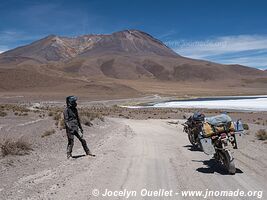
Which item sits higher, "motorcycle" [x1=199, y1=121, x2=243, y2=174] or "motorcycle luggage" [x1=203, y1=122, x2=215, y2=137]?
"motorcycle luggage" [x1=203, y1=122, x2=215, y2=137]

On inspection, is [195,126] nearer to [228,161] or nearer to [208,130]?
[208,130]

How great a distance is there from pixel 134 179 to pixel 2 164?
3626 mm

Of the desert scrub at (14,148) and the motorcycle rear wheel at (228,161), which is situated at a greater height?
the motorcycle rear wheel at (228,161)

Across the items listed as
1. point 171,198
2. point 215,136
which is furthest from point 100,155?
point 171,198

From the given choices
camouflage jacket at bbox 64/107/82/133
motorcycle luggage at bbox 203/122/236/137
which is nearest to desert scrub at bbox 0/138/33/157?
camouflage jacket at bbox 64/107/82/133

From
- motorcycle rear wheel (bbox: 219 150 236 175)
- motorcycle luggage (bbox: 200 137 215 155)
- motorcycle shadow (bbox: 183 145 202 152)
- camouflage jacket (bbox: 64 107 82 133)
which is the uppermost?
camouflage jacket (bbox: 64 107 82 133)

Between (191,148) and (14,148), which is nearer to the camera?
(14,148)

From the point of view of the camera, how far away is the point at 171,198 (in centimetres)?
713

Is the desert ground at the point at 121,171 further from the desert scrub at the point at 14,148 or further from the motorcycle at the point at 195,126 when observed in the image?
the motorcycle at the point at 195,126

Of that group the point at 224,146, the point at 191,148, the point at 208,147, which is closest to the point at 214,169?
the point at 208,147

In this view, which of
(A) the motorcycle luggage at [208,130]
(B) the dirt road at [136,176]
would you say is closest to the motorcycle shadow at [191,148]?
(B) the dirt road at [136,176]

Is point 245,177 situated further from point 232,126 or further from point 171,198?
point 171,198

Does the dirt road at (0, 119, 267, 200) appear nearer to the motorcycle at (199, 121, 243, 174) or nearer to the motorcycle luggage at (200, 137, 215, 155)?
the motorcycle at (199, 121, 243, 174)

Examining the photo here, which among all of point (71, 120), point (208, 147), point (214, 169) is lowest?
point (214, 169)
